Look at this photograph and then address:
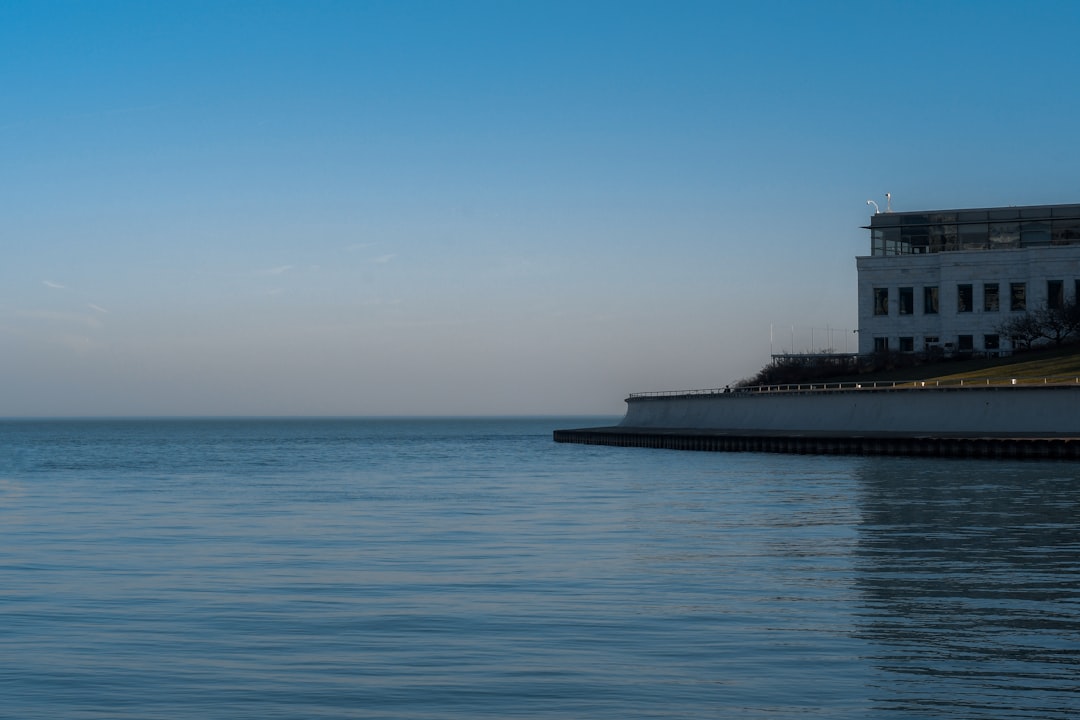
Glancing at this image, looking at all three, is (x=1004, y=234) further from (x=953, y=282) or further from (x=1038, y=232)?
(x=953, y=282)

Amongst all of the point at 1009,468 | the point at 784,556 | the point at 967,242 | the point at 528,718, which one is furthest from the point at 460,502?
the point at 967,242

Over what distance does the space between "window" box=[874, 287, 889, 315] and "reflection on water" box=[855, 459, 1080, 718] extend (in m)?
75.8

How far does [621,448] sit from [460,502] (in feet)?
206

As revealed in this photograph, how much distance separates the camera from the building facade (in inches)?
4427

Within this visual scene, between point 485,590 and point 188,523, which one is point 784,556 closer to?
point 485,590

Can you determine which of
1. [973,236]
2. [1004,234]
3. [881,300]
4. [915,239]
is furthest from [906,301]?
[1004,234]

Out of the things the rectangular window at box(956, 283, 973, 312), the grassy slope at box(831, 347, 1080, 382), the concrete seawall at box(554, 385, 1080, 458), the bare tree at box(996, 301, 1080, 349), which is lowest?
the concrete seawall at box(554, 385, 1080, 458)

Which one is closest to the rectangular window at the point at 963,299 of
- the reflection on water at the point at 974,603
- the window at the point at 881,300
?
the window at the point at 881,300

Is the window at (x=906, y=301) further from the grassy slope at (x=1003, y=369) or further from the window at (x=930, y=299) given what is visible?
the grassy slope at (x=1003, y=369)

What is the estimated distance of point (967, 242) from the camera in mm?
116812

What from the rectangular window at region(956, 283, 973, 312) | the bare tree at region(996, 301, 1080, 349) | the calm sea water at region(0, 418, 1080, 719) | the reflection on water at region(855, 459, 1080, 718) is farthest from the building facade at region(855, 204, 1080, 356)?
the reflection on water at region(855, 459, 1080, 718)

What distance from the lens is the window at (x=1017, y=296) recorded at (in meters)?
113

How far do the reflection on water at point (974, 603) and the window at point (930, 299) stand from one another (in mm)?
74348

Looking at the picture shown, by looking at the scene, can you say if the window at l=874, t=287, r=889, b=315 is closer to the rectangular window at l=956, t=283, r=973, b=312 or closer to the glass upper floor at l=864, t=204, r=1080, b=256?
the glass upper floor at l=864, t=204, r=1080, b=256
